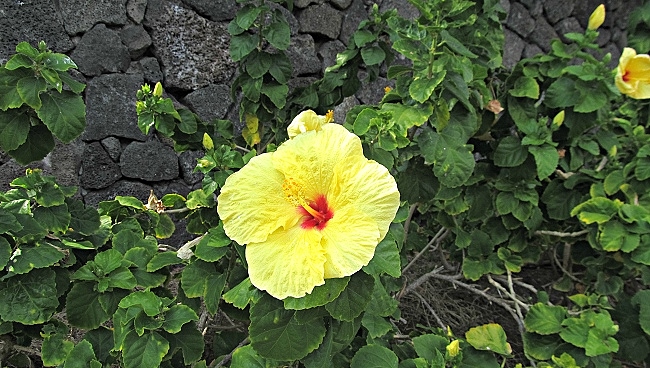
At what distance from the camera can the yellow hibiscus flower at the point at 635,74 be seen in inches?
63.2

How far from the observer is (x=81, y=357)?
1021mm

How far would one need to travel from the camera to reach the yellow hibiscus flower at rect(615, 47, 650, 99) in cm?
161

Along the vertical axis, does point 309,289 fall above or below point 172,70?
above

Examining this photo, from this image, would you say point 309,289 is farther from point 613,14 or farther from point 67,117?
point 613,14

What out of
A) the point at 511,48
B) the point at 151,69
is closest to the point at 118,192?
the point at 151,69

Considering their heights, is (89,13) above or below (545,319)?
above

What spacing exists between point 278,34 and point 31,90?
0.90 meters

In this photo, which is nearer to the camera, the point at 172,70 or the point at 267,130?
the point at 267,130

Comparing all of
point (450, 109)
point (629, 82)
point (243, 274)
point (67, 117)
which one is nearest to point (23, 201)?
point (67, 117)

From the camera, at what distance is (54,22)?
1.97 m

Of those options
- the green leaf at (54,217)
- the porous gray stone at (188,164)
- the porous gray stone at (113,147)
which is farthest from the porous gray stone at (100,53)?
the green leaf at (54,217)

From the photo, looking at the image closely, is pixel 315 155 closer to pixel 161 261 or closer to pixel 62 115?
pixel 161 261

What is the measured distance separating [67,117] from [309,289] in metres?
0.69

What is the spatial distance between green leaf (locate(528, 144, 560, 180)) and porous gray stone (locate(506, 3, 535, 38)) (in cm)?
203
